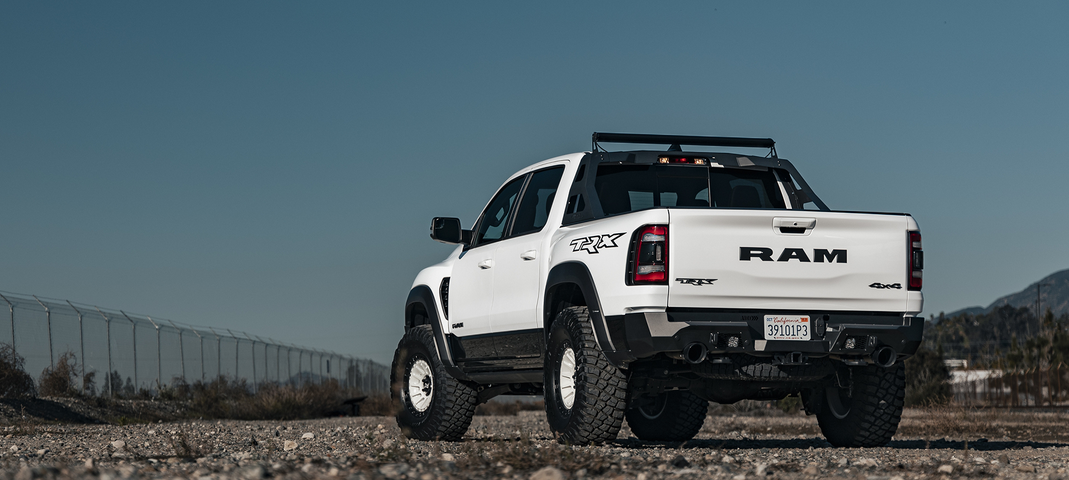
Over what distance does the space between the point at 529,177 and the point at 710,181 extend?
1.63 metres

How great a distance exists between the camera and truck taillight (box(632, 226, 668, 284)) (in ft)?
26.0

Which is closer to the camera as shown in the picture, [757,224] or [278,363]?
[757,224]

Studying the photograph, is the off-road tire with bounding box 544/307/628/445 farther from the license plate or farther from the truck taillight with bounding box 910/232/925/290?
the truck taillight with bounding box 910/232/925/290

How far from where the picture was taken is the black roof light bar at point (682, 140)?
9.71 metres

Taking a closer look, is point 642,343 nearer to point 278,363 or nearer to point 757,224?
point 757,224

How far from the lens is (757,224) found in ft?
26.8

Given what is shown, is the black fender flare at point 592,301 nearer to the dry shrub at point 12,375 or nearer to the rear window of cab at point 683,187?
the rear window of cab at point 683,187

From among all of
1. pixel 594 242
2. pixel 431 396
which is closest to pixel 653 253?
pixel 594 242

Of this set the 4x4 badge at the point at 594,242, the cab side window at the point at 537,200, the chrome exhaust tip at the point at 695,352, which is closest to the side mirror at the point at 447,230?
the cab side window at the point at 537,200

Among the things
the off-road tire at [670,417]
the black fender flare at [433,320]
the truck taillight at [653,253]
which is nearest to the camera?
the truck taillight at [653,253]

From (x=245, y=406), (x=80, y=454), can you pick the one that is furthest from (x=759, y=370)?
(x=245, y=406)

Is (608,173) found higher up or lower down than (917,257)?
higher up

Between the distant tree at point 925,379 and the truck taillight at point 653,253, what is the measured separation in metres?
25.9

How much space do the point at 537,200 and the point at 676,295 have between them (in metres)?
2.60
